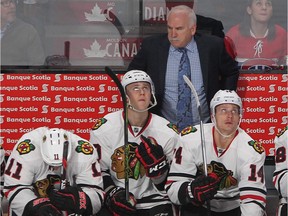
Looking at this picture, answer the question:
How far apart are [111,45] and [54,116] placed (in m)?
0.76

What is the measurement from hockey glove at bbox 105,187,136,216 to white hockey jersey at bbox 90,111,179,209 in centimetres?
14

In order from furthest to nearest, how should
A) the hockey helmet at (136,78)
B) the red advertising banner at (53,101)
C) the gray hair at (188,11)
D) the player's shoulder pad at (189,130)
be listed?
1. the red advertising banner at (53,101)
2. the gray hair at (188,11)
3. the hockey helmet at (136,78)
4. the player's shoulder pad at (189,130)

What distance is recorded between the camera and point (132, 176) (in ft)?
26.5

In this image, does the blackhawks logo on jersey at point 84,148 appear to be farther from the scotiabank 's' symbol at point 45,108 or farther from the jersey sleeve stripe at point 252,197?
the scotiabank 's' symbol at point 45,108

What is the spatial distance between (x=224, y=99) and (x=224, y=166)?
0.48 metres

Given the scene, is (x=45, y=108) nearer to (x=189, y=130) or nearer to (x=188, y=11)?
(x=188, y=11)

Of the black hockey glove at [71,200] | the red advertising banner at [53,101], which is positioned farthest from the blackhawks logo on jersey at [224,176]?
the red advertising banner at [53,101]

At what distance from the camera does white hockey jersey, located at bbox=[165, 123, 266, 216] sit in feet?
25.5

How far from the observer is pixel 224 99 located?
7.90 meters

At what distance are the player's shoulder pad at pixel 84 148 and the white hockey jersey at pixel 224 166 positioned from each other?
589 mm

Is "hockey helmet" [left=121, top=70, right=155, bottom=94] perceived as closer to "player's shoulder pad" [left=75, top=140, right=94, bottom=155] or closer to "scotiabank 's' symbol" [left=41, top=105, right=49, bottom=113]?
"player's shoulder pad" [left=75, top=140, right=94, bottom=155]

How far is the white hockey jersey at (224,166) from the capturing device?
777 cm

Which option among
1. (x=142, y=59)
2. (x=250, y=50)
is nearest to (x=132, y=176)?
(x=142, y=59)

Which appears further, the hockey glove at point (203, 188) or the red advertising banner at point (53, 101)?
the red advertising banner at point (53, 101)
